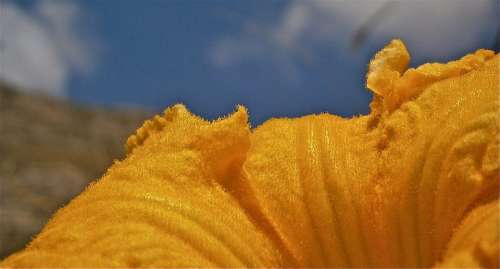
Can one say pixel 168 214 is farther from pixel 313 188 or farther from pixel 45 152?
pixel 45 152

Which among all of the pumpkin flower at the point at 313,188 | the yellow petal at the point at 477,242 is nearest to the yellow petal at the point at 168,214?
the pumpkin flower at the point at 313,188

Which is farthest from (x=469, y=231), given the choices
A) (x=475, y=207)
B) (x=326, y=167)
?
(x=326, y=167)

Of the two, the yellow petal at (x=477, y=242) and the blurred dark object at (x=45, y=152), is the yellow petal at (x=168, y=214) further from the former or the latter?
the blurred dark object at (x=45, y=152)

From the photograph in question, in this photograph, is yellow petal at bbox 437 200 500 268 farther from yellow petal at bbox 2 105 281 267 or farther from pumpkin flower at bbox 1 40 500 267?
yellow petal at bbox 2 105 281 267

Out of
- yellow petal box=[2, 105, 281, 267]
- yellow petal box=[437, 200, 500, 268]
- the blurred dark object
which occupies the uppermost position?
the blurred dark object

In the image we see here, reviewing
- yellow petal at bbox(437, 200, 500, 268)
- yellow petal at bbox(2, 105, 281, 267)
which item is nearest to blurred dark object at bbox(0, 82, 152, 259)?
yellow petal at bbox(2, 105, 281, 267)
